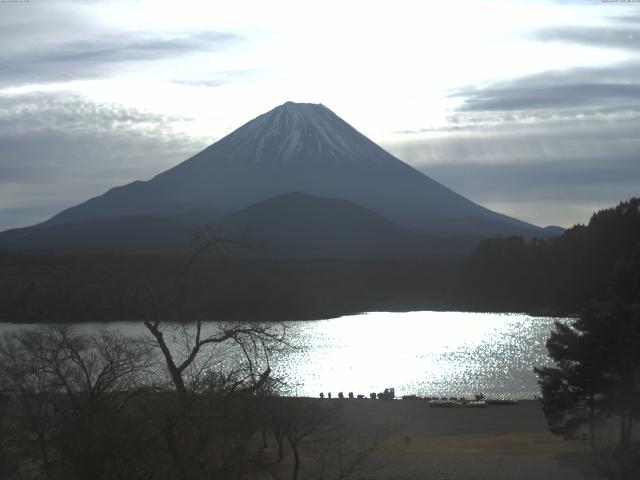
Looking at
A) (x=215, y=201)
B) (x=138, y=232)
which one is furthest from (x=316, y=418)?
(x=215, y=201)

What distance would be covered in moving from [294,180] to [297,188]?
2359 mm

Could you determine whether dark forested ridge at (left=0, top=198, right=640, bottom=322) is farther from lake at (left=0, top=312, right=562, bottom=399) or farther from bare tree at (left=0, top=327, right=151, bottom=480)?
bare tree at (left=0, top=327, right=151, bottom=480)

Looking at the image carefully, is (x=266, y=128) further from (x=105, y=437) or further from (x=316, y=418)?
(x=105, y=437)

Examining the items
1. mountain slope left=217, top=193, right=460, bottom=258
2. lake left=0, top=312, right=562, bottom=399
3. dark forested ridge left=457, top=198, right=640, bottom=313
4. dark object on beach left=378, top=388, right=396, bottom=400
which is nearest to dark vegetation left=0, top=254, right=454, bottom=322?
lake left=0, top=312, right=562, bottom=399

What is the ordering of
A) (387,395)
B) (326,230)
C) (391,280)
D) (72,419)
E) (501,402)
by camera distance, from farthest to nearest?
(326,230)
(391,280)
(387,395)
(501,402)
(72,419)

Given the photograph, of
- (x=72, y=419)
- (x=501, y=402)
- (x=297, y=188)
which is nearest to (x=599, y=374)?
(x=72, y=419)

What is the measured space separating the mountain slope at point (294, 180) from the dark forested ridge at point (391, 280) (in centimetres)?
4517

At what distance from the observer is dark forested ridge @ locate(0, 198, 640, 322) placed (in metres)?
49.0

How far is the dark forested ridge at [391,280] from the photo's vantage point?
49.0 m

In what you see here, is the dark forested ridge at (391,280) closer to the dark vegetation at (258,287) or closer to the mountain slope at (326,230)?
the dark vegetation at (258,287)

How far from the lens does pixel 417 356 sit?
37188mm

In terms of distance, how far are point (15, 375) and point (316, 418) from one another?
266 inches

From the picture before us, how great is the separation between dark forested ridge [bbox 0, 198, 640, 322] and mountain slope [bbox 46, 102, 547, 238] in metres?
45.2

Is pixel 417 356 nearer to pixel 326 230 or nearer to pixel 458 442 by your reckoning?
pixel 458 442
